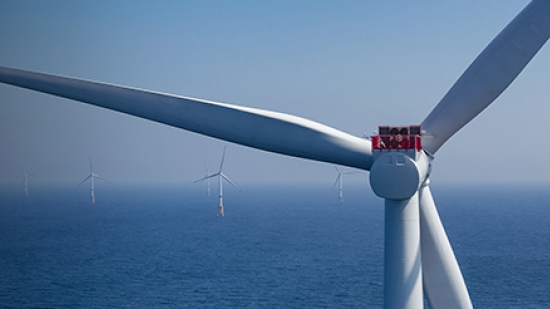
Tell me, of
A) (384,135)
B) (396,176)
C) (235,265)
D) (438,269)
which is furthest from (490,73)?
(235,265)

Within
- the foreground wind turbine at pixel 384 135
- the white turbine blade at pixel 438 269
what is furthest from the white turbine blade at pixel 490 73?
the white turbine blade at pixel 438 269

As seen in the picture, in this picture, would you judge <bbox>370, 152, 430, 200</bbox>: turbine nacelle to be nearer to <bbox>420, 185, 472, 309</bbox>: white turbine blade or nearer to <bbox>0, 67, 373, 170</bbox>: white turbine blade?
<bbox>0, 67, 373, 170</bbox>: white turbine blade

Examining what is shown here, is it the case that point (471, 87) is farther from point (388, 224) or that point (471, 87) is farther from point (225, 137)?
point (225, 137)

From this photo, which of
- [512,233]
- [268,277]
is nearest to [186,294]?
[268,277]

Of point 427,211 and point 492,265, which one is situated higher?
point 427,211

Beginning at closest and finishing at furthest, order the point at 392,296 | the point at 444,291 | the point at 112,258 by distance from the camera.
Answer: the point at 392,296, the point at 444,291, the point at 112,258

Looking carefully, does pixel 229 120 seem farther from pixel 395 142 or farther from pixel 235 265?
pixel 235 265

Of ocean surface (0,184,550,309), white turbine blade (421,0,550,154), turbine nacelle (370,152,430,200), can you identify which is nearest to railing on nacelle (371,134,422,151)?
turbine nacelle (370,152,430,200)
